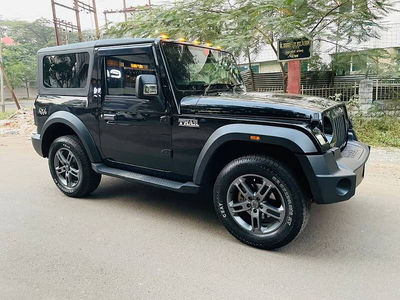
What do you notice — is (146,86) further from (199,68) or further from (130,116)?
(199,68)

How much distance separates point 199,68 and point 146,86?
0.82m

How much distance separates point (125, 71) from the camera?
3775 millimetres

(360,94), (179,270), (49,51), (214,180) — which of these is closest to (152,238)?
(179,270)

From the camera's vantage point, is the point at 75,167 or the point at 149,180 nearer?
the point at 149,180

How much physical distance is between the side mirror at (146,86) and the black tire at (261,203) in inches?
44.0

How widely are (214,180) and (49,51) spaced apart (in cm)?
300

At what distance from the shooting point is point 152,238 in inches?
131

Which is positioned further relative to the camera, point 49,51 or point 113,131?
point 49,51

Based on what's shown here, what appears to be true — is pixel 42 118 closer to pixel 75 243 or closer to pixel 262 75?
pixel 75 243

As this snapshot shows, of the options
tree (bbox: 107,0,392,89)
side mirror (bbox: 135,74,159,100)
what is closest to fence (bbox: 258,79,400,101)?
tree (bbox: 107,0,392,89)

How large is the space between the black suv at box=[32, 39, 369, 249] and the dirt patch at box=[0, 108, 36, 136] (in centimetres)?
726

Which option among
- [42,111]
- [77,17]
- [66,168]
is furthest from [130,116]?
[77,17]

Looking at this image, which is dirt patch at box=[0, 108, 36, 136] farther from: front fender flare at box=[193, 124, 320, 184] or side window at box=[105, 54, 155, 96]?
front fender flare at box=[193, 124, 320, 184]

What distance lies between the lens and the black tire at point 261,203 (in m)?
2.86
